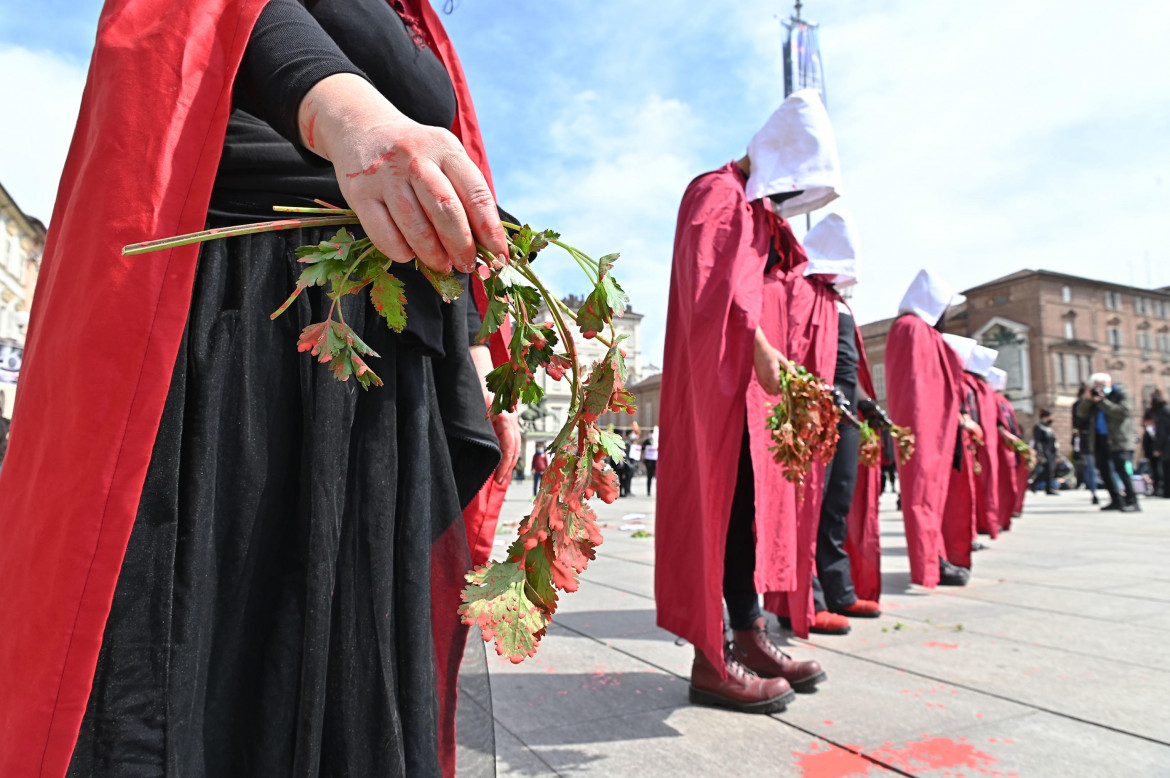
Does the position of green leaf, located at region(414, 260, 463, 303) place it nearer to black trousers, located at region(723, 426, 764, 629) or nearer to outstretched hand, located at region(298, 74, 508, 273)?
outstretched hand, located at region(298, 74, 508, 273)

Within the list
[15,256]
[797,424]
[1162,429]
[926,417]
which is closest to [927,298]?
[926,417]

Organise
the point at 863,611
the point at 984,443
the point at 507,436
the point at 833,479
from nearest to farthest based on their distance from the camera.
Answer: the point at 507,436 → the point at 833,479 → the point at 863,611 → the point at 984,443

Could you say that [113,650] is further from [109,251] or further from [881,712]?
[881,712]

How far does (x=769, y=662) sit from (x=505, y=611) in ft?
6.87

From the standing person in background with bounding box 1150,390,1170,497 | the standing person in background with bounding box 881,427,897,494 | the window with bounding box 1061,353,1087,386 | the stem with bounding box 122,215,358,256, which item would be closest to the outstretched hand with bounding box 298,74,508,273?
the stem with bounding box 122,215,358,256

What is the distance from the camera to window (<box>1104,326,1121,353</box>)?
53.7 meters

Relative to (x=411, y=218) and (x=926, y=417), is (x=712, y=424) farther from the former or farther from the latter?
(x=926, y=417)

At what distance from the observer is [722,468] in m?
2.72

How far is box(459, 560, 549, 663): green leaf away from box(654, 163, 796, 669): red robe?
1.70m

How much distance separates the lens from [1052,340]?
48969 millimetres

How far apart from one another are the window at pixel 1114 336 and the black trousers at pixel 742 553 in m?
62.3

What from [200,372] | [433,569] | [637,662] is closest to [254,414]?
[200,372]

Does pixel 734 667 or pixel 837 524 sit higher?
pixel 837 524

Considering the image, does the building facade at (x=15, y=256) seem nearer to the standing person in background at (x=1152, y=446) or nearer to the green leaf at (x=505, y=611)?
the standing person in background at (x=1152, y=446)
